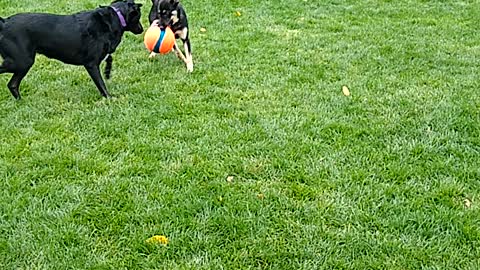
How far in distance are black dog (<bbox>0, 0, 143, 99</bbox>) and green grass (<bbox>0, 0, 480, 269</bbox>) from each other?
0.35 m

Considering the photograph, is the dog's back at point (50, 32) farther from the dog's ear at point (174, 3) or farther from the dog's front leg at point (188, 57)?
the dog's front leg at point (188, 57)

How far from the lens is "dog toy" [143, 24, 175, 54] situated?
5688 millimetres

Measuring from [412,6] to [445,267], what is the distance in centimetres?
659

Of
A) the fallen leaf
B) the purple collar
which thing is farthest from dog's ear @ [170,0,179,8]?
the fallen leaf

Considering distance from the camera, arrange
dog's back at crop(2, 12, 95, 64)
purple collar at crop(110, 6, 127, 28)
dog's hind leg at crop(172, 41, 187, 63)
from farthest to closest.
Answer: dog's hind leg at crop(172, 41, 187, 63) → purple collar at crop(110, 6, 127, 28) → dog's back at crop(2, 12, 95, 64)

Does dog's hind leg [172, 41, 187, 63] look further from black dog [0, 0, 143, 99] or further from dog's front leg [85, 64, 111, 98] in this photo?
dog's front leg [85, 64, 111, 98]

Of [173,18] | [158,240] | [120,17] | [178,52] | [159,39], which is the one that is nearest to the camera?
[158,240]

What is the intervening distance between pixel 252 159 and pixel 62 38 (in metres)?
2.25

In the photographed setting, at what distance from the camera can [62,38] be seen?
5.01 meters

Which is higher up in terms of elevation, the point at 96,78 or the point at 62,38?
the point at 62,38

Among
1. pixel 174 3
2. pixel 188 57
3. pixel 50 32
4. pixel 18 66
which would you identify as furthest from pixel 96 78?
pixel 174 3

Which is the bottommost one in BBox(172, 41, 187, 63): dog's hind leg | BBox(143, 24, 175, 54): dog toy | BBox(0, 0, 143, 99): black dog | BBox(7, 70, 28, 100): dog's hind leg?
BBox(172, 41, 187, 63): dog's hind leg

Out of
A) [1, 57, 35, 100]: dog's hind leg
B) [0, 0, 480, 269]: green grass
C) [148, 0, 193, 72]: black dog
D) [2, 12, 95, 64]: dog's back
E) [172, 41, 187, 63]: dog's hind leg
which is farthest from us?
[172, 41, 187, 63]: dog's hind leg

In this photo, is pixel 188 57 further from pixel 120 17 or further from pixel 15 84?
pixel 15 84
